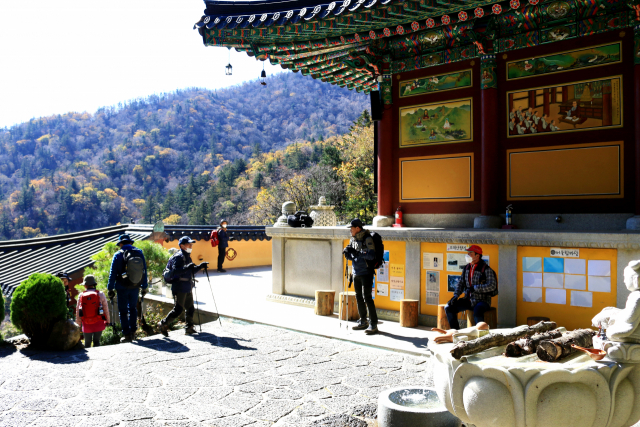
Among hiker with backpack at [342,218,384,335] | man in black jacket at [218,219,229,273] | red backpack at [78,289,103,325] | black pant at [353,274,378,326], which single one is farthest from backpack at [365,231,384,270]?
man in black jacket at [218,219,229,273]

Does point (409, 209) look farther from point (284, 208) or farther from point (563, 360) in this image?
point (563, 360)

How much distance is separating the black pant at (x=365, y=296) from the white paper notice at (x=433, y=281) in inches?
41.7

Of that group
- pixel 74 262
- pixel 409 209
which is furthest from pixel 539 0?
pixel 74 262

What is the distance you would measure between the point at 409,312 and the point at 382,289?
90 cm

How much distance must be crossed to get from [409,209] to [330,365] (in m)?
4.07

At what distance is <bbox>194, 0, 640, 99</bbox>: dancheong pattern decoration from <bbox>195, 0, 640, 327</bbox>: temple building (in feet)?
0.08

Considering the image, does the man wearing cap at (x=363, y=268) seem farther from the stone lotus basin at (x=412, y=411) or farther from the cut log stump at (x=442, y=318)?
the stone lotus basin at (x=412, y=411)

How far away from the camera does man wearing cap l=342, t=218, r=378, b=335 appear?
293 inches

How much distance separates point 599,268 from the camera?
652 centimetres

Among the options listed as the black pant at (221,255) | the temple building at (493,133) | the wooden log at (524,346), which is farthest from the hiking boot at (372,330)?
the black pant at (221,255)

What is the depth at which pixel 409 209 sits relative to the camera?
30.5 ft

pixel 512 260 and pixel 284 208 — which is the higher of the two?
pixel 284 208

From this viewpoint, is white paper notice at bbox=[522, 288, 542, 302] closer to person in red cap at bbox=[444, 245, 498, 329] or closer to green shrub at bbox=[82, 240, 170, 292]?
person in red cap at bbox=[444, 245, 498, 329]

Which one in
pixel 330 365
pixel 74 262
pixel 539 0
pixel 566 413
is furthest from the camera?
pixel 74 262
